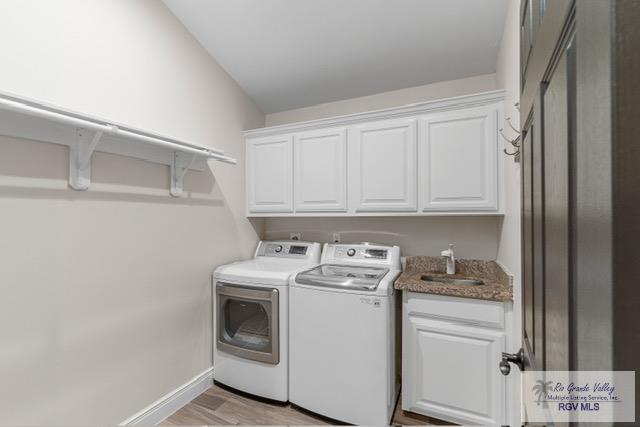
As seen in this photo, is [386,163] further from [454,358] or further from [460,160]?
[454,358]

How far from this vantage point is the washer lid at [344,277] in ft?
6.09

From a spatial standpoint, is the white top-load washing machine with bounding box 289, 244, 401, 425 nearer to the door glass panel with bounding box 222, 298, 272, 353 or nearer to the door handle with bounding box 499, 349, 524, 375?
the door glass panel with bounding box 222, 298, 272, 353

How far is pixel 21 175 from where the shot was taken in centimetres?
131

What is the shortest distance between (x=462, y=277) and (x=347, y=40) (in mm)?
1910

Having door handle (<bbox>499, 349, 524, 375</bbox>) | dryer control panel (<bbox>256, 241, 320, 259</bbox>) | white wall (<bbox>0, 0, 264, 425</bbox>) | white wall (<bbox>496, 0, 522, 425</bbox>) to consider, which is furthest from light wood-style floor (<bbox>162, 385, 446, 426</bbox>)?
door handle (<bbox>499, 349, 524, 375</bbox>)

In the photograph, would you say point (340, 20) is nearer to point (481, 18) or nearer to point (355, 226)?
point (481, 18)

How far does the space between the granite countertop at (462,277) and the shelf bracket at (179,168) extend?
1.61 metres

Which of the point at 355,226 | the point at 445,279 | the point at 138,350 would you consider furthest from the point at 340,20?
the point at 138,350

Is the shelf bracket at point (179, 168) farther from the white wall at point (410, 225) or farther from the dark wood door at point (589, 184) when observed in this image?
the dark wood door at point (589, 184)

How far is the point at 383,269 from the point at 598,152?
1974 mm

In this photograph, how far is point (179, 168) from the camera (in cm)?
203

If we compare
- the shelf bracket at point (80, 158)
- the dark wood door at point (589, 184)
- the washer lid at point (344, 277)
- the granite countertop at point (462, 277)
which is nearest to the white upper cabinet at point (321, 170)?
the washer lid at point (344, 277)

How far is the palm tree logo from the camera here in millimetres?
521

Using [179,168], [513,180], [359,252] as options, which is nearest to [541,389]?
[513,180]
